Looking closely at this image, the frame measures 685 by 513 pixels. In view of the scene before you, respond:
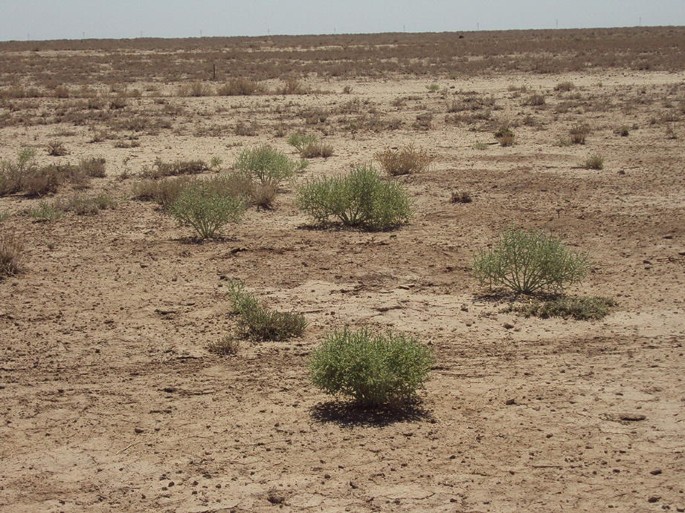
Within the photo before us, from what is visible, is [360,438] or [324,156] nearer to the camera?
[360,438]

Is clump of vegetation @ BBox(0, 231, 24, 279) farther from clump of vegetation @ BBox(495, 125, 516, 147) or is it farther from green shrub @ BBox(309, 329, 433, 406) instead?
clump of vegetation @ BBox(495, 125, 516, 147)

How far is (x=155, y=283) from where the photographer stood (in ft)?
32.6

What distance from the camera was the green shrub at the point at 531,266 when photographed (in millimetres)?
9180

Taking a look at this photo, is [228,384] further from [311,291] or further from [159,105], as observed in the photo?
[159,105]

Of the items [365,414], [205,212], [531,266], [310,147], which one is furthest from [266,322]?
[310,147]

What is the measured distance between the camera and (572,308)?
344 inches

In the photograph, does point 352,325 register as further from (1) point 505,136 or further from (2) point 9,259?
(1) point 505,136

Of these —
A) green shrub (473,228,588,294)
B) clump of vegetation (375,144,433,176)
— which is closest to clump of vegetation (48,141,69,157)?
clump of vegetation (375,144,433,176)

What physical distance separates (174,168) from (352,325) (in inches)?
336

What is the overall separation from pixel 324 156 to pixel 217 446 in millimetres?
11846

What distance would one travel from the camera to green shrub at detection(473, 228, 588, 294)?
361 inches

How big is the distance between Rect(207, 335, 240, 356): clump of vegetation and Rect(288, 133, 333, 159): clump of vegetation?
381 inches

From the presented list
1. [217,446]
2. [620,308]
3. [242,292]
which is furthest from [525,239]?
[217,446]

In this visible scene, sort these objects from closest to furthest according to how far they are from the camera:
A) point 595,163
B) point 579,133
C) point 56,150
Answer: point 595,163 < point 579,133 < point 56,150
